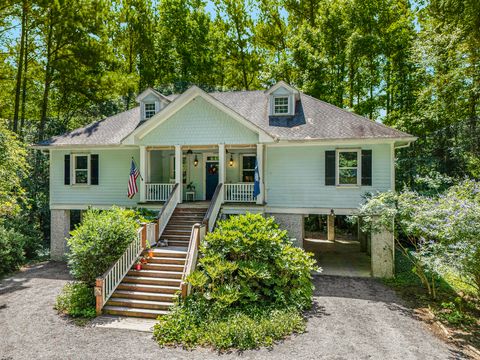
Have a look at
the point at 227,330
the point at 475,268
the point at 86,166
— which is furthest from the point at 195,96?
the point at 475,268

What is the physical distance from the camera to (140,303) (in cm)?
972

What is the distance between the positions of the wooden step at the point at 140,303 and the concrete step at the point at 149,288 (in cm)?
39

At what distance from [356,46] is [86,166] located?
2017 cm

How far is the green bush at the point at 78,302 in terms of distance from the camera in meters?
9.35

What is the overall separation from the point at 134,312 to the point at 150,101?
451 inches

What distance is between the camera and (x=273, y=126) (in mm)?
15172

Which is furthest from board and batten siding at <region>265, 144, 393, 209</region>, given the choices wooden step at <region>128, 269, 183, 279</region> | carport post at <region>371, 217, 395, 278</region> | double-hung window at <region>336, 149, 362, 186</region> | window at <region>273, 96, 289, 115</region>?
wooden step at <region>128, 269, 183, 279</region>

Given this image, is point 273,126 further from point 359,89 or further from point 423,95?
point 359,89

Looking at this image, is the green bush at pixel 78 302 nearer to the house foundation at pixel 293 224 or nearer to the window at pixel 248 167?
the house foundation at pixel 293 224

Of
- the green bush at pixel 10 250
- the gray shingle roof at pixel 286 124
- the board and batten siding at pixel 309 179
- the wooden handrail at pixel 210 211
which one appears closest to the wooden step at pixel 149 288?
the wooden handrail at pixel 210 211

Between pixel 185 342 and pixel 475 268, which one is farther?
pixel 475 268

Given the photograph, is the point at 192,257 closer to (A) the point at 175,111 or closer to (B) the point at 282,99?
(A) the point at 175,111

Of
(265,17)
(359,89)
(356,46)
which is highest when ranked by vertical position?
(265,17)

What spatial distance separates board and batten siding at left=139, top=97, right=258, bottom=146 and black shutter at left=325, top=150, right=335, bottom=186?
3.24m
